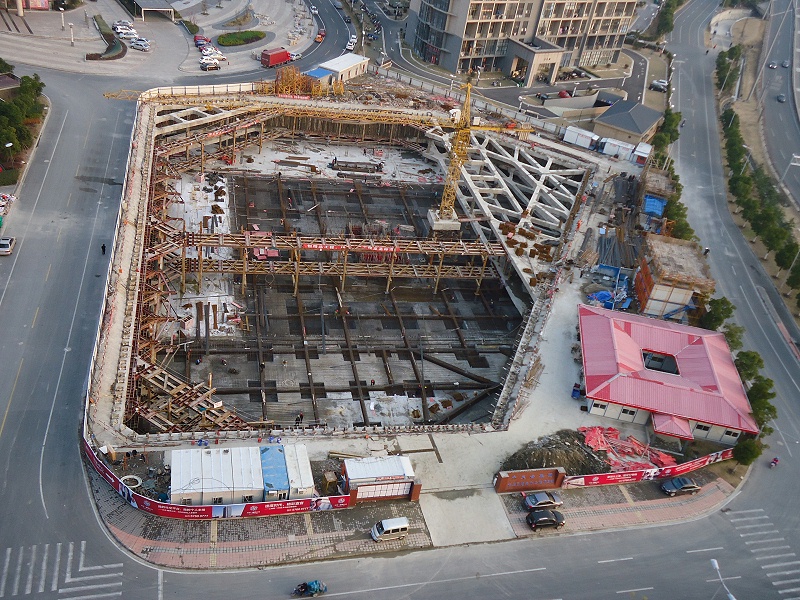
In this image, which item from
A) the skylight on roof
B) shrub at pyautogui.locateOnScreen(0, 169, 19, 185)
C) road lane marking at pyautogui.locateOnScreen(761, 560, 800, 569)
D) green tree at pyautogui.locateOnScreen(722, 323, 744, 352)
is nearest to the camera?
road lane marking at pyautogui.locateOnScreen(761, 560, 800, 569)

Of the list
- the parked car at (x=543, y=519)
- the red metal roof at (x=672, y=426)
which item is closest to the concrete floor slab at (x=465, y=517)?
the parked car at (x=543, y=519)

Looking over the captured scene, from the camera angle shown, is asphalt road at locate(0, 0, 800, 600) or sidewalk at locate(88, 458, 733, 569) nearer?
asphalt road at locate(0, 0, 800, 600)

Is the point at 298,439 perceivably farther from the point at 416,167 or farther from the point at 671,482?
the point at 416,167

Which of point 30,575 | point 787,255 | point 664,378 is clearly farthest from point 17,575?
point 787,255

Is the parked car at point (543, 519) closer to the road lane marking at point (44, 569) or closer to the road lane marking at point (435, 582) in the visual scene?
the road lane marking at point (435, 582)

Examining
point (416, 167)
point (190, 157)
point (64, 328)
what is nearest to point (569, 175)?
point (416, 167)

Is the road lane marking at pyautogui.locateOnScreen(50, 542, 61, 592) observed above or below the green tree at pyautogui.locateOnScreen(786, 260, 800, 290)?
below

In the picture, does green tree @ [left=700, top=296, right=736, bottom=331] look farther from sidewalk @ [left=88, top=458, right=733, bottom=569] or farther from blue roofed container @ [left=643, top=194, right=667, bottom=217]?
sidewalk @ [left=88, top=458, right=733, bottom=569]

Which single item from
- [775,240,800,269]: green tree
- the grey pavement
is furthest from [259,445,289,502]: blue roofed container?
the grey pavement
